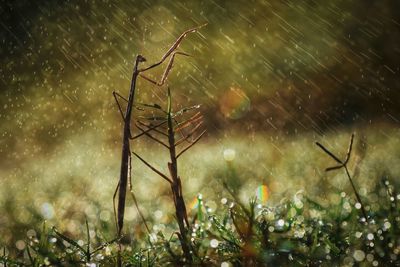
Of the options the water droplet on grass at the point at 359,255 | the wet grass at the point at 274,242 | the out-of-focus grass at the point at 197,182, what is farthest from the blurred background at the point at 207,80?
the water droplet on grass at the point at 359,255

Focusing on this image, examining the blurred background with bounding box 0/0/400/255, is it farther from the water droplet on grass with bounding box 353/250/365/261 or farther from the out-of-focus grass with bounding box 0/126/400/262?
the water droplet on grass with bounding box 353/250/365/261

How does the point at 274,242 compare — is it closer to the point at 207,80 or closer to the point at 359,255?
the point at 359,255

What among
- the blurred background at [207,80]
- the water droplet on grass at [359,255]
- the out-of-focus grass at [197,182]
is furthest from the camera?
the blurred background at [207,80]

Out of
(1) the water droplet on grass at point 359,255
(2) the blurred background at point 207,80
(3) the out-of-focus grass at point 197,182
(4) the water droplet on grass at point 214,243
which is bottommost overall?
(1) the water droplet on grass at point 359,255

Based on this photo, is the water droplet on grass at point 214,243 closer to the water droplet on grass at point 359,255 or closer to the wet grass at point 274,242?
the wet grass at point 274,242

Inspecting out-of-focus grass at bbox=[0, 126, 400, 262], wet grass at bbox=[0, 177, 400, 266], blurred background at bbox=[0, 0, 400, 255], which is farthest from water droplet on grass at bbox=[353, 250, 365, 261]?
blurred background at bbox=[0, 0, 400, 255]
